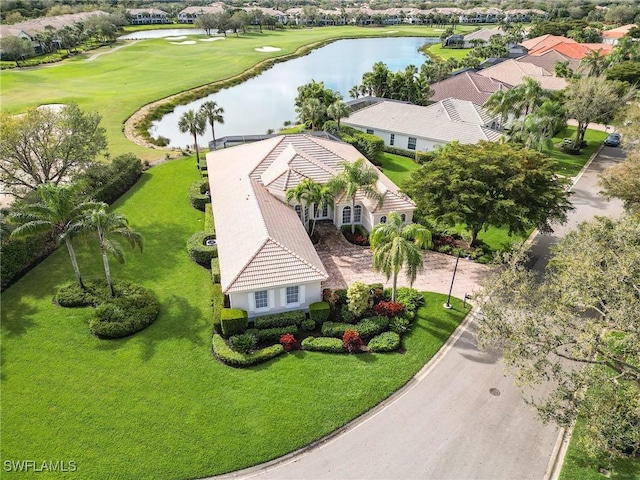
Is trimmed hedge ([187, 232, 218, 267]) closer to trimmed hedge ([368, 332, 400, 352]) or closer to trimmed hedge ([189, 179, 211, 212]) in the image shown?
trimmed hedge ([189, 179, 211, 212])

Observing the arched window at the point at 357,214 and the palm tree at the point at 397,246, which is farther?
the arched window at the point at 357,214

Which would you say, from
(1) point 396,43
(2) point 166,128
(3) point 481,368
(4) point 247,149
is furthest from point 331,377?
(1) point 396,43

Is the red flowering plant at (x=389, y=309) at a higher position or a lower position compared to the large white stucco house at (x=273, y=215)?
lower

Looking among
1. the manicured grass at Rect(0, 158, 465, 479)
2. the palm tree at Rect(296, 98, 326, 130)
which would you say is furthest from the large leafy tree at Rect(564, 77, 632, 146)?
the manicured grass at Rect(0, 158, 465, 479)

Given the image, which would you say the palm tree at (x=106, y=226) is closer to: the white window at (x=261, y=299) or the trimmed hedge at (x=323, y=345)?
the white window at (x=261, y=299)

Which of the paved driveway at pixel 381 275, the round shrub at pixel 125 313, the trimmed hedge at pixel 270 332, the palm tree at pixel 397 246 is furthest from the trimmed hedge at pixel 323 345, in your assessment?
the round shrub at pixel 125 313
